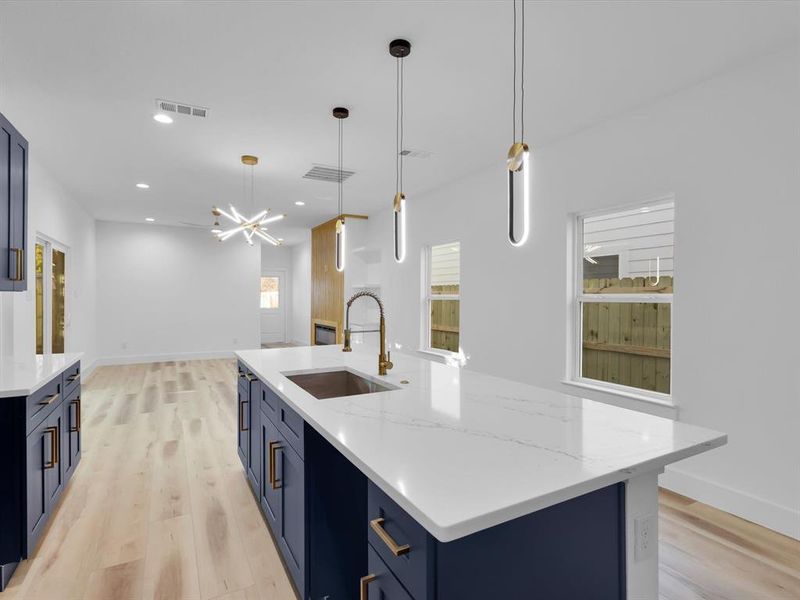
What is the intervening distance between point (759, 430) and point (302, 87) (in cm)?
353

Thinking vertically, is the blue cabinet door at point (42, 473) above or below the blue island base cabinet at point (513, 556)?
below

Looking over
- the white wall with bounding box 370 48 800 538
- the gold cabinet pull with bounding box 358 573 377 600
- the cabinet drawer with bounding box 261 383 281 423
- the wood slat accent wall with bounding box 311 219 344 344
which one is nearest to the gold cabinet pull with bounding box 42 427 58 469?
the cabinet drawer with bounding box 261 383 281 423

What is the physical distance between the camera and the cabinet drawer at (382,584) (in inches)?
44.6

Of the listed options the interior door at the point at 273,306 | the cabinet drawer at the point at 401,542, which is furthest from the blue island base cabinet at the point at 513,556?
the interior door at the point at 273,306

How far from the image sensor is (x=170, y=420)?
4.71 metres

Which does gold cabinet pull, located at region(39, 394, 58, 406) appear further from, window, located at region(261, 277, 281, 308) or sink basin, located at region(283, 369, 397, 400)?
window, located at region(261, 277, 281, 308)

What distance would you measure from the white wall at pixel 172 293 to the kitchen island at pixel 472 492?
25.4 feet

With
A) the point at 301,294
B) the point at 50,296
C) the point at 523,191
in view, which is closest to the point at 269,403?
the point at 523,191

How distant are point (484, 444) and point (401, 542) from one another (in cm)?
38

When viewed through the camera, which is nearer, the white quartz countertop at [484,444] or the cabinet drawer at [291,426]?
the white quartz countertop at [484,444]

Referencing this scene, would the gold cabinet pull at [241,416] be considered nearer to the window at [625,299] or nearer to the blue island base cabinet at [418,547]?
the blue island base cabinet at [418,547]

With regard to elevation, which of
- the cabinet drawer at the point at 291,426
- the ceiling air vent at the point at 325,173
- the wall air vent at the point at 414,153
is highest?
the wall air vent at the point at 414,153

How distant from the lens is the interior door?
11.8 meters

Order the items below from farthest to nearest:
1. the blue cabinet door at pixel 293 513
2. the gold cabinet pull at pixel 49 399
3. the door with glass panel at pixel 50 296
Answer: the door with glass panel at pixel 50 296 → the gold cabinet pull at pixel 49 399 → the blue cabinet door at pixel 293 513
